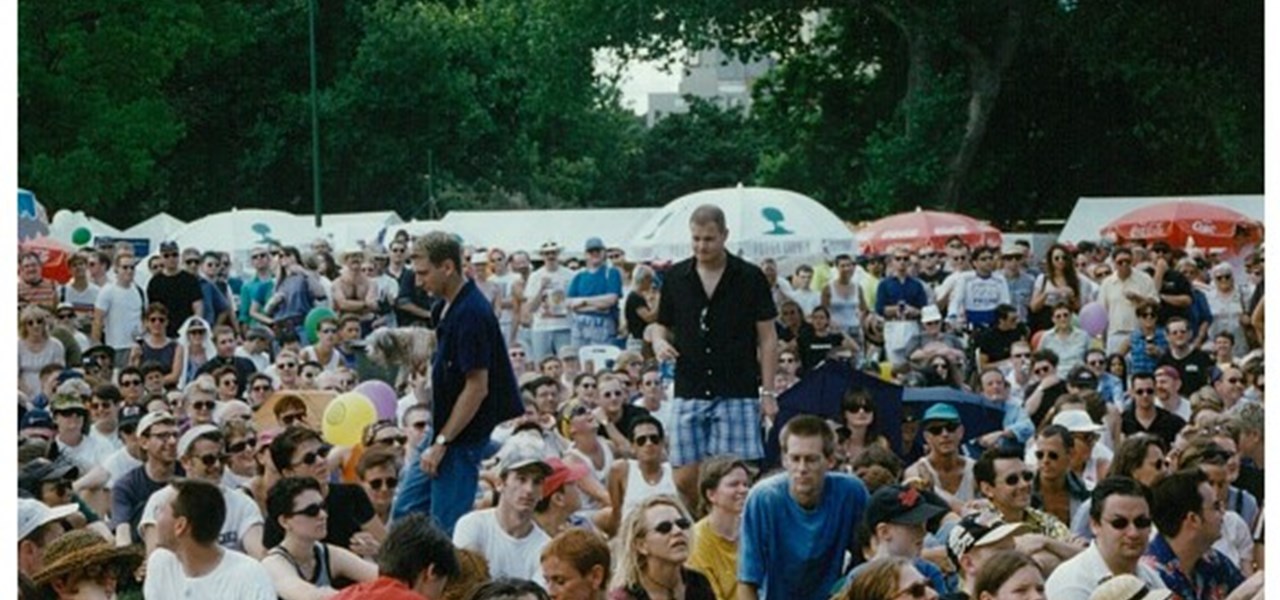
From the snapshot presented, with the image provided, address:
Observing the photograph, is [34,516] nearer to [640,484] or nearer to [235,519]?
[235,519]

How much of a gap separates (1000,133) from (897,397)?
120 ft

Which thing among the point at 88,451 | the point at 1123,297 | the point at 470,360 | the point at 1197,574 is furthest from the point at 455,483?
the point at 1123,297

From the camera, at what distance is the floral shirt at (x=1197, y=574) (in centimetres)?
966

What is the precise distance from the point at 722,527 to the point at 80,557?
3261 mm

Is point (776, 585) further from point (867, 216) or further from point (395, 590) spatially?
point (867, 216)

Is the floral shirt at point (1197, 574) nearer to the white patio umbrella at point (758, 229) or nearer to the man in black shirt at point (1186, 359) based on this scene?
the man in black shirt at point (1186, 359)

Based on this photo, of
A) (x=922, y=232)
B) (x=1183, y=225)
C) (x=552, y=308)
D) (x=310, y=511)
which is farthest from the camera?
(x=922, y=232)

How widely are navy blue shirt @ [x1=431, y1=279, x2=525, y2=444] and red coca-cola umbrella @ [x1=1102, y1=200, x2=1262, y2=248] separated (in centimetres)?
2615

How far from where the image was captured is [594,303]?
24.0 meters

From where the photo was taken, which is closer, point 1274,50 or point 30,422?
point 1274,50

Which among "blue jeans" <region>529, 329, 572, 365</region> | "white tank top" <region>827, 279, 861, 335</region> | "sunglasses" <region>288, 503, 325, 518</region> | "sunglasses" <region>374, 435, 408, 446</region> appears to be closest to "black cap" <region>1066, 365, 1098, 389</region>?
"sunglasses" <region>374, 435, 408, 446</region>

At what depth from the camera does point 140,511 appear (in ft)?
38.7

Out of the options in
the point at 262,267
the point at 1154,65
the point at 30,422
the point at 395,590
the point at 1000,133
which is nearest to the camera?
the point at 395,590

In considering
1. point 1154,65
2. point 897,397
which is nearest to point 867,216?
point 1154,65
